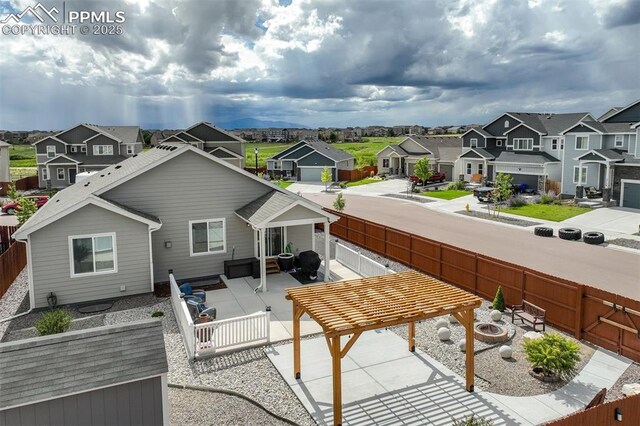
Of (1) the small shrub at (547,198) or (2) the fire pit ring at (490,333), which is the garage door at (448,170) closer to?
(1) the small shrub at (547,198)

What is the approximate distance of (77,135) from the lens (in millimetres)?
55188

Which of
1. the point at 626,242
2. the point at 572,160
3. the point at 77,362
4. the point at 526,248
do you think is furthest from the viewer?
the point at 572,160

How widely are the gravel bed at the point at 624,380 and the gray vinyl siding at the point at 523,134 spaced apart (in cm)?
4094

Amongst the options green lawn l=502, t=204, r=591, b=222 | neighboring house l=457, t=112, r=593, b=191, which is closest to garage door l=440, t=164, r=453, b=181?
neighboring house l=457, t=112, r=593, b=191

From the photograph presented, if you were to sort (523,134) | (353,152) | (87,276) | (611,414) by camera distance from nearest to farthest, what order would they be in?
(611,414) → (87,276) → (523,134) → (353,152)

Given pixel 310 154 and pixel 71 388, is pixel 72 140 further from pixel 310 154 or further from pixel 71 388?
pixel 71 388

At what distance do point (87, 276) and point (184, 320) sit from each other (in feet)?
17.9

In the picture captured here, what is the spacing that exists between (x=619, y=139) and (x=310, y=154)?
1342 inches

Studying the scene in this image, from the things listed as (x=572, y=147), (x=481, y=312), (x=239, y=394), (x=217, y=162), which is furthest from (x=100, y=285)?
(x=572, y=147)

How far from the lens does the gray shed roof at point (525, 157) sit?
152ft

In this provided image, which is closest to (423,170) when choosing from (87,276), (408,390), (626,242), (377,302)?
(626,242)

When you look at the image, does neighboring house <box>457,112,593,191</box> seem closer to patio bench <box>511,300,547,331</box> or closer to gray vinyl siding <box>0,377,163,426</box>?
patio bench <box>511,300,547,331</box>

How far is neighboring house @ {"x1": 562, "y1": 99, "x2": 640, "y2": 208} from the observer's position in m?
36.8

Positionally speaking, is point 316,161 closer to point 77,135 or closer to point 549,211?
point 77,135
